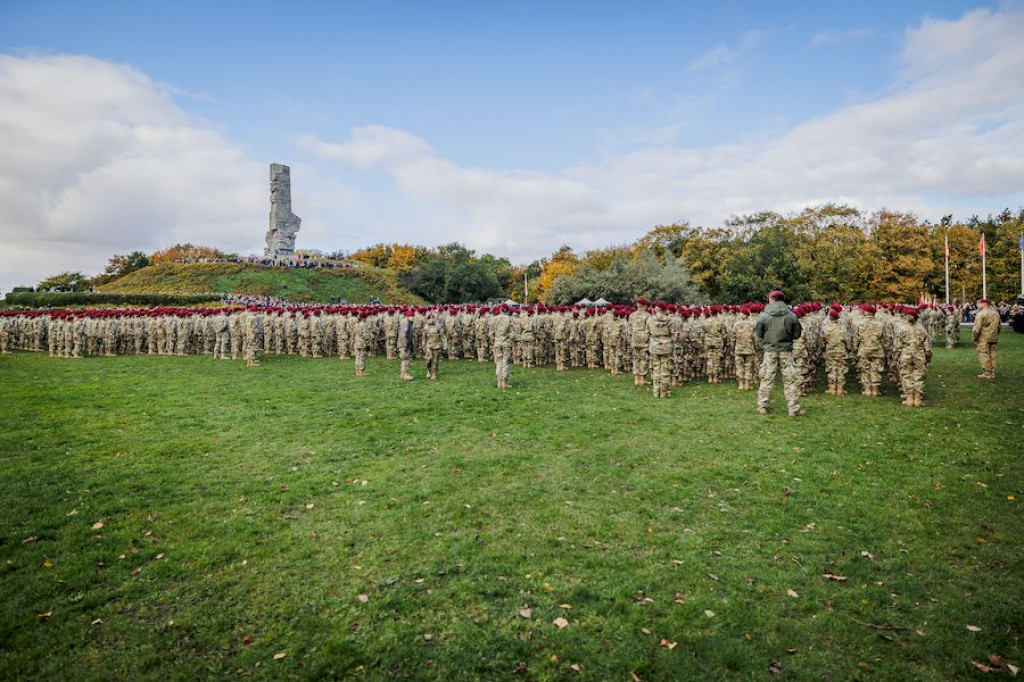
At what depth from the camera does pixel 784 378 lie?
1205cm

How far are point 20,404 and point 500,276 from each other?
7222 cm

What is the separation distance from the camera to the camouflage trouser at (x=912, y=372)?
12.7m

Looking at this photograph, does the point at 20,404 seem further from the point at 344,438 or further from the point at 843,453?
the point at 843,453

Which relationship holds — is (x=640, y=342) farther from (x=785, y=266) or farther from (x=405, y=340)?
(x=785, y=266)

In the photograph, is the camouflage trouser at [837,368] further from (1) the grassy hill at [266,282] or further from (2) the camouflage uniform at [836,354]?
(1) the grassy hill at [266,282]

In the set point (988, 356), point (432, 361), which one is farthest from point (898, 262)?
point (432, 361)

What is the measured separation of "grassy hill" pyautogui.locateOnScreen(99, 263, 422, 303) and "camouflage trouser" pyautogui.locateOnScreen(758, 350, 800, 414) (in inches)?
2154

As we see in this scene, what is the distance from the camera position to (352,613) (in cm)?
515

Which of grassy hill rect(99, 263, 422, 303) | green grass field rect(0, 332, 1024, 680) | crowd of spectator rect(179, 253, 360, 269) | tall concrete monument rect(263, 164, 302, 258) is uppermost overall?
tall concrete monument rect(263, 164, 302, 258)

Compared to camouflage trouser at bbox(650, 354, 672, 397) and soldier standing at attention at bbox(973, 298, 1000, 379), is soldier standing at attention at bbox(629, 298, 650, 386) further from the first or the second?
soldier standing at attention at bbox(973, 298, 1000, 379)

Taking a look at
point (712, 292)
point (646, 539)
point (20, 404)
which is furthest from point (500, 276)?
point (646, 539)

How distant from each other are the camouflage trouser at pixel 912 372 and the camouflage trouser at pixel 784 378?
3.09 meters

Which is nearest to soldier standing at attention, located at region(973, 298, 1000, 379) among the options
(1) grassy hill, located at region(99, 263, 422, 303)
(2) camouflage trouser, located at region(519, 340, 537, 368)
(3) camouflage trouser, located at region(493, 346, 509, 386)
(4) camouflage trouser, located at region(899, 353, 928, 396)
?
(4) camouflage trouser, located at region(899, 353, 928, 396)

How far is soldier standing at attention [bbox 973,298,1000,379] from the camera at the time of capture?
15.0 meters
